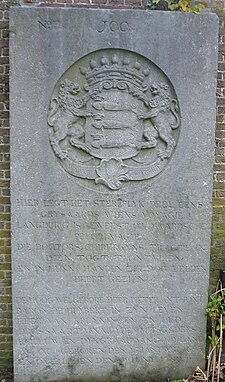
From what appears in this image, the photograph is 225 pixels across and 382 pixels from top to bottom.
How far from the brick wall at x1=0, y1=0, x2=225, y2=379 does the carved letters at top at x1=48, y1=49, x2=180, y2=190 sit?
606mm

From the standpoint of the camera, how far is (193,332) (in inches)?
144

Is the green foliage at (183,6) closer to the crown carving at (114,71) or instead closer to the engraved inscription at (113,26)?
the engraved inscription at (113,26)

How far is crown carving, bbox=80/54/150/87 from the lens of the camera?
10.8 feet

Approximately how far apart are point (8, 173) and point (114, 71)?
4.29 ft

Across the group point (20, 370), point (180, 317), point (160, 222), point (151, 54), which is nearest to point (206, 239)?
point (160, 222)

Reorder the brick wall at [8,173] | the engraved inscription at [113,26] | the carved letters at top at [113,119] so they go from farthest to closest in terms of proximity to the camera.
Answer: the brick wall at [8,173]
the carved letters at top at [113,119]
the engraved inscription at [113,26]

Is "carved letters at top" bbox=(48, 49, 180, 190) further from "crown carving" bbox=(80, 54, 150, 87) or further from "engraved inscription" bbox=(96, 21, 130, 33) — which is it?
"engraved inscription" bbox=(96, 21, 130, 33)

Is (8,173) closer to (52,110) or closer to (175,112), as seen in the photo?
(52,110)

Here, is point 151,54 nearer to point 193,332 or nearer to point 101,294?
point 101,294

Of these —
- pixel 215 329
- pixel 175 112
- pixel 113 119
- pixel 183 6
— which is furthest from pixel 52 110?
pixel 215 329

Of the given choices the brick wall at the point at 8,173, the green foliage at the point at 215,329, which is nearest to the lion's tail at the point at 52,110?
the brick wall at the point at 8,173

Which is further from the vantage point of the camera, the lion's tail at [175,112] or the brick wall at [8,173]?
the brick wall at [8,173]

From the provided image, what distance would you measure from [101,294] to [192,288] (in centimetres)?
80

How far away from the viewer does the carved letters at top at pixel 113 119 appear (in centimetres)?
330
